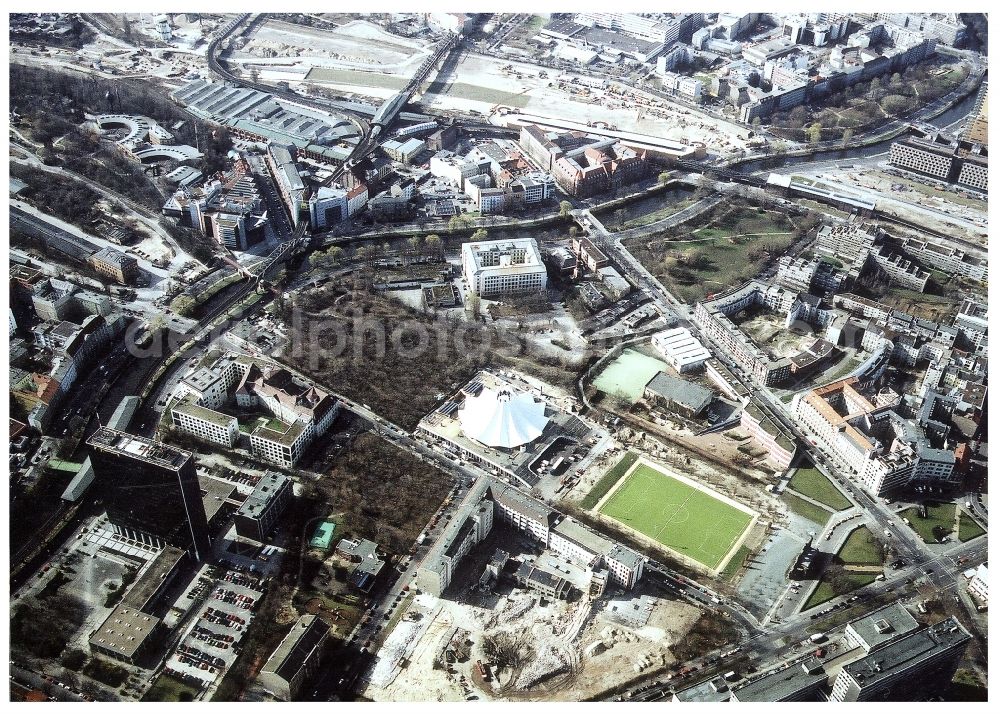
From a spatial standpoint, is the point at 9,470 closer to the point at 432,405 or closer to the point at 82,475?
the point at 82,475

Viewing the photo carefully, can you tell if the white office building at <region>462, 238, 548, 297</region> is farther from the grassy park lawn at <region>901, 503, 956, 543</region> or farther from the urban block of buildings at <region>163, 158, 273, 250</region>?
the grassy park lawn at <region>901, 503, 956, 543</region>

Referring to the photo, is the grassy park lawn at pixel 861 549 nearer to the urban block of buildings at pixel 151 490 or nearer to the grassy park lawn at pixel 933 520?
the grassy park lawn at pixel 933 520

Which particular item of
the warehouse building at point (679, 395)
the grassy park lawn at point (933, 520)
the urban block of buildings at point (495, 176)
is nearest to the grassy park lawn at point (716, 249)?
the urban block of buildings at point (495, 176)

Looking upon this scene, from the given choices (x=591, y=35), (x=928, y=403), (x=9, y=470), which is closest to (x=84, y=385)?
(x=9, y=470)

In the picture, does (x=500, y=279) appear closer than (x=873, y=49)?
Yes

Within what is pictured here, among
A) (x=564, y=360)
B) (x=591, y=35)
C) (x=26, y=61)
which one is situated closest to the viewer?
(x=564, y=360)

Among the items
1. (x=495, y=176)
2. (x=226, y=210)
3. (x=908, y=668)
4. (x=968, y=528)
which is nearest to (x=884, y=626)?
(x=908, y=668)

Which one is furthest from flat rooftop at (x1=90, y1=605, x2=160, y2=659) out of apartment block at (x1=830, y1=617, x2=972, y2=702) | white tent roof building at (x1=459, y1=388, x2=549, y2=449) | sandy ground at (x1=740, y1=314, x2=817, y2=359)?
sandy ground at (x1=740, y1=314, x2=817, y2=359)
